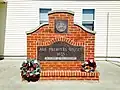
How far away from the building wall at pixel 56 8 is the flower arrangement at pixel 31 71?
6546 millimetres

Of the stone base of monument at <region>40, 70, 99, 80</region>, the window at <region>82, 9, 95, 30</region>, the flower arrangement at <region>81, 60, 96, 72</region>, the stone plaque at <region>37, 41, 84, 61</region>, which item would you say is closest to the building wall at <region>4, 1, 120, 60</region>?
the window at <region>82, 9, 95, 30</region>

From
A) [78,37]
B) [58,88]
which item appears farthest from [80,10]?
[58,88]

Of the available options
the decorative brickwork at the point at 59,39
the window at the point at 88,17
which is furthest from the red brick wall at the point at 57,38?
the window at the point at 88,17

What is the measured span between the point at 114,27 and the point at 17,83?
8.42 m

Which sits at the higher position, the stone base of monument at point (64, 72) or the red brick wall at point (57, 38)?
the red brick wall at point (57, 38)

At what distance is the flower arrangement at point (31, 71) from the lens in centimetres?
772

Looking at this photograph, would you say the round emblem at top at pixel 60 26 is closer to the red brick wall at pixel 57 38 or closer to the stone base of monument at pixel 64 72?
the red brick wall at pixel 57 38

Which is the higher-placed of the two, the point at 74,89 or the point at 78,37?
the point at 78,37

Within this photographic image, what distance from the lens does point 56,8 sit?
14.3 metres

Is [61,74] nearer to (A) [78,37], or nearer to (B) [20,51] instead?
(A) [78,37]

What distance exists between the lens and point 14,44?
1430 cm

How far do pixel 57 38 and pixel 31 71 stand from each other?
4.74 feet

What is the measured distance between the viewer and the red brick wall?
26.9ft

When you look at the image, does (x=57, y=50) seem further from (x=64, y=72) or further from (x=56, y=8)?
(x=56, y=8)
